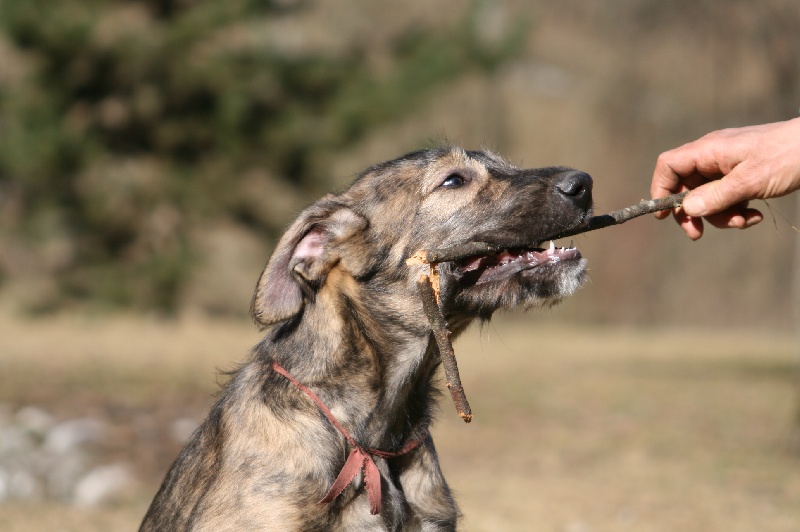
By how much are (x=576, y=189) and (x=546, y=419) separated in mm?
8601

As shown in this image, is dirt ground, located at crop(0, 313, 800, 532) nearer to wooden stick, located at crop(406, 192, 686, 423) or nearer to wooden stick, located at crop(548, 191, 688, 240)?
wooden stick, located at crop(406, 192, 686, 423)

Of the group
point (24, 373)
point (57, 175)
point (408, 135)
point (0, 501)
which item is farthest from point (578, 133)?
point (0, 501)

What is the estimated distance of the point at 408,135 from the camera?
21.8 meters

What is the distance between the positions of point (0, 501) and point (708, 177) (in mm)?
6175

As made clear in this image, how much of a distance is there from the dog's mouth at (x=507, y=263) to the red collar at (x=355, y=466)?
0.86 metres

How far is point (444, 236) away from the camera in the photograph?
4789 millimetres

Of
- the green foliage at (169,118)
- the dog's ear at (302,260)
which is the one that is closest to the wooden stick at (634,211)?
the dog's ear at (302,260)

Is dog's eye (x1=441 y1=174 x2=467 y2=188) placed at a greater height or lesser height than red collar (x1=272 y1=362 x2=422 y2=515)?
greater

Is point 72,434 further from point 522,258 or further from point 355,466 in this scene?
point 522,258

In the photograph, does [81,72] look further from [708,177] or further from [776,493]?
[708,177]

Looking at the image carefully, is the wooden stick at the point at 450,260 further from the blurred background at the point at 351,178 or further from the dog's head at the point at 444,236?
the blurred background at the point at 351,178

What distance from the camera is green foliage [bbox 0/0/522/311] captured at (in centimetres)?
1808

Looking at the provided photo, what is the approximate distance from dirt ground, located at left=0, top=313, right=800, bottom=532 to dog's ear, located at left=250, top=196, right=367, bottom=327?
0.87 meters

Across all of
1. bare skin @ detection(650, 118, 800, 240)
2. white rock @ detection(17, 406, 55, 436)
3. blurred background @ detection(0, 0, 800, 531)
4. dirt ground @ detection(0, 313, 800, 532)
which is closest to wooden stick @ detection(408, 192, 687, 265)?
bare skin @ detection(650, 118, 800, 240)
